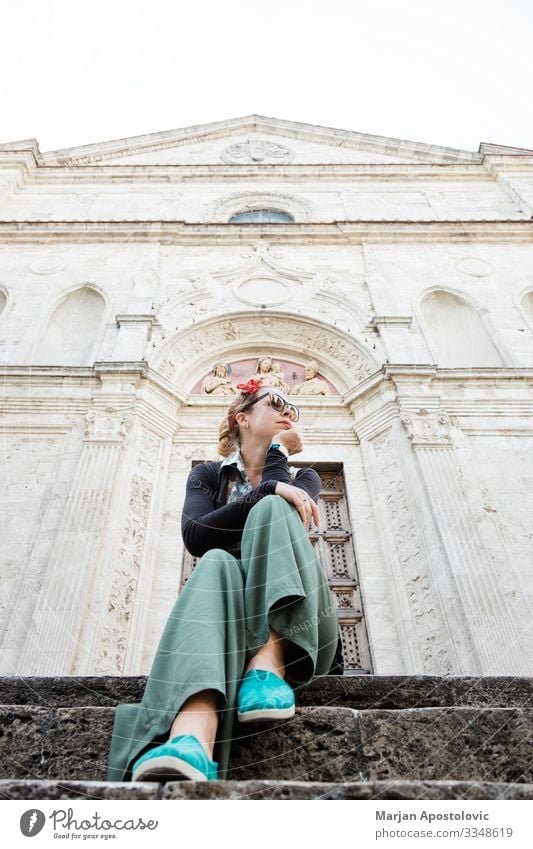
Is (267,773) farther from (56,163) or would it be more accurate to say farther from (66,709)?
(56,163)

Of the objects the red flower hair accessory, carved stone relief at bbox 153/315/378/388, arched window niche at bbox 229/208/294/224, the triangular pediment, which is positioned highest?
the triangular pediment

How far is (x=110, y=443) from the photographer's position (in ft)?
22.2

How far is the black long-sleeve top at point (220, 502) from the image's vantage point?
2441 millimetres

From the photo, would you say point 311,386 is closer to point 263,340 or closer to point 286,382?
point 286,382

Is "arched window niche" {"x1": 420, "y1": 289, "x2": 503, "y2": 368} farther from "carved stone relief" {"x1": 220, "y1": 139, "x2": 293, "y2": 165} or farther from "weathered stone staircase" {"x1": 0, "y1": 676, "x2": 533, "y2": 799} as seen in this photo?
"carved stone relief" {"x1": 220, "y1": 139, "x2": 293, "y2": 165}

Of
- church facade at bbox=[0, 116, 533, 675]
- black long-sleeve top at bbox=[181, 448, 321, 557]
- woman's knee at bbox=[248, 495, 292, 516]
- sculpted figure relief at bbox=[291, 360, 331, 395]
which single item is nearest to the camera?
woman's knee at bbox=[248, 495, 292, 516]

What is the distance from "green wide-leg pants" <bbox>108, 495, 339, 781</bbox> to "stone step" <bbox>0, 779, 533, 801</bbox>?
292 mm

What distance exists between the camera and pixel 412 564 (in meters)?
5.98

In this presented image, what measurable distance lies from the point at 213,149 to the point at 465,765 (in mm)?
17167

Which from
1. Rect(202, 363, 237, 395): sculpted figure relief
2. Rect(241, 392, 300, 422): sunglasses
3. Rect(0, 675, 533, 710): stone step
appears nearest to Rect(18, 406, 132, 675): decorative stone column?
Rect(202, 363, 237, 395): sculpted figure relief

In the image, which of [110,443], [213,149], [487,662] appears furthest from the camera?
[213,149]

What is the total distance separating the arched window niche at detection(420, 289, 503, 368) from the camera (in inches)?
342

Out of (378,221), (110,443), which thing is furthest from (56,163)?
(110,443)

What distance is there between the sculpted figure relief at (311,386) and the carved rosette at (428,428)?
68.3 inches
